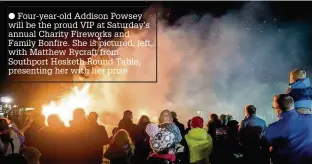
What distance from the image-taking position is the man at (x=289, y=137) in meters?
5.30

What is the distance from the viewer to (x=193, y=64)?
24.2 meters

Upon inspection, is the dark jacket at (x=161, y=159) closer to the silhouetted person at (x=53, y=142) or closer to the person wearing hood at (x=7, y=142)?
the person wearing hood at (x=7, y=142)

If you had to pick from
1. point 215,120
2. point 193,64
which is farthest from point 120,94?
point 215,120

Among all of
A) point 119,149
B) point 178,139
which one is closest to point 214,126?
point 178,139

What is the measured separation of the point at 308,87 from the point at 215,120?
3.66 metres

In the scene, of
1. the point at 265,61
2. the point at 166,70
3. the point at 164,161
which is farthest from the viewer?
the point at 166,70

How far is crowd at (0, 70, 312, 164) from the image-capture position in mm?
5309

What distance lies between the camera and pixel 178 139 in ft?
25.9

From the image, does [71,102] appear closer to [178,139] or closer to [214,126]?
[214,126]

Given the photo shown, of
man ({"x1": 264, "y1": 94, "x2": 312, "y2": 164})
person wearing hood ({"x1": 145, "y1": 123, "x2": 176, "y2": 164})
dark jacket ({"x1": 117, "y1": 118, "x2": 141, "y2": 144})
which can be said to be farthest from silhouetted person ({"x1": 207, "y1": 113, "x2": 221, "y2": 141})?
person wearing hood ({"x1": 145, "y1": 123, "x2": 176, "y2": 164})

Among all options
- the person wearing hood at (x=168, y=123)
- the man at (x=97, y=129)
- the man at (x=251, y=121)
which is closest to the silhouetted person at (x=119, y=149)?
the person wearing hood at (x=168, y=123)

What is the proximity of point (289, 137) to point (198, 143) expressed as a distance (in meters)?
2.94

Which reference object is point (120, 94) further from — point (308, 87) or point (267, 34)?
point (308, 87)

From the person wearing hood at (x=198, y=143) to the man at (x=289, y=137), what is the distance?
2765 mm
